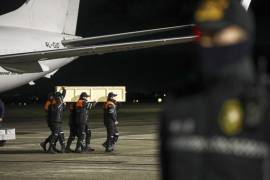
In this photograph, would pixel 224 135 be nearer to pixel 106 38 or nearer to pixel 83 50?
pixel 83 50

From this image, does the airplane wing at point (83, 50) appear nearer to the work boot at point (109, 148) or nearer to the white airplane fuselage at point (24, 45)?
the white airplane fuselage at point (24, 45)

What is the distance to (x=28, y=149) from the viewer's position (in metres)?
15.5

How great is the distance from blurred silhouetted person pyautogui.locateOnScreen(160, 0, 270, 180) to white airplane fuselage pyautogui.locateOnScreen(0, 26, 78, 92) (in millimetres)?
19616

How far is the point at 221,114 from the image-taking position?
1.72 metres

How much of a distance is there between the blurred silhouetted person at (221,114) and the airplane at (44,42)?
1637 centimetres

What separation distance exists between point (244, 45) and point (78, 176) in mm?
8802

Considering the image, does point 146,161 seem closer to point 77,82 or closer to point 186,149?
point 186,149

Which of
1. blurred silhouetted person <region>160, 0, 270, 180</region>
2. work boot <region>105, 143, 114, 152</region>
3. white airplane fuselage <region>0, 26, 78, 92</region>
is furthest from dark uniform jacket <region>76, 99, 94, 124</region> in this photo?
blurred silhouetted person <region>160, 0, 270, 180</region>

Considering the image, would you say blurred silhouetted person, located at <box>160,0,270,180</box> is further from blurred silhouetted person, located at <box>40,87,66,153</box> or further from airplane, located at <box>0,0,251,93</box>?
airplane, located at <box>0,0,251,93</box>

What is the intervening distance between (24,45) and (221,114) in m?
20.9

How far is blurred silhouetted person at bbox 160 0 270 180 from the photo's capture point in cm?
170

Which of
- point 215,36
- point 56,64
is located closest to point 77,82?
point 56,64

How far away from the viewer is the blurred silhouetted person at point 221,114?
66.8 inches

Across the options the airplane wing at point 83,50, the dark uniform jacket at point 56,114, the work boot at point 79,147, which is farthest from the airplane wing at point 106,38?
the work boot at point 79,147
